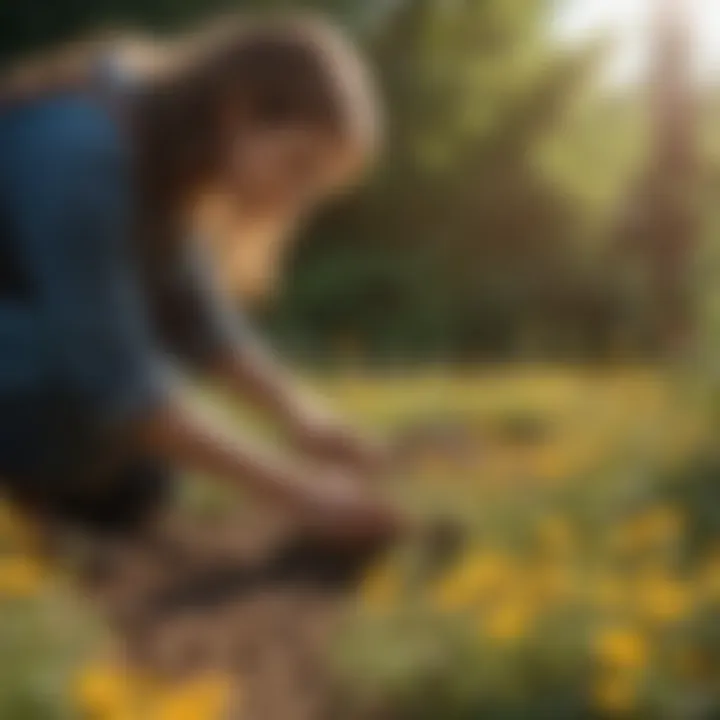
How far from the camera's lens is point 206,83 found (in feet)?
4.93

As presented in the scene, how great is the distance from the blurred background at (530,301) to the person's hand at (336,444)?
0.03 metres

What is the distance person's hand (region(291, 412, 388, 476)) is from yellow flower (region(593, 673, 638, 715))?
278mm

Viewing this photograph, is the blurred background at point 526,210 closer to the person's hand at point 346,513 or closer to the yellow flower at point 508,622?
the person's hand at point 346,513

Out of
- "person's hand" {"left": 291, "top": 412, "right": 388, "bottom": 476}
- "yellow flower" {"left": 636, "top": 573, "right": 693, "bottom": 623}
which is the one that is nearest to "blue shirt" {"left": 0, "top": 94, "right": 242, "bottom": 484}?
"person's hand" {"left": 291, "top": 412, "right": 388, "bottom": 476}

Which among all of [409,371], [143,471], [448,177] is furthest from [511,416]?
[143,471]

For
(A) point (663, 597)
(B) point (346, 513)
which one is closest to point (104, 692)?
(B) point (346, 513)

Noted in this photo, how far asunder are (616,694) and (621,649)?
0.04m

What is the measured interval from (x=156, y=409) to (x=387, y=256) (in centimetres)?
26

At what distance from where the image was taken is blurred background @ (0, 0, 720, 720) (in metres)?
1.52

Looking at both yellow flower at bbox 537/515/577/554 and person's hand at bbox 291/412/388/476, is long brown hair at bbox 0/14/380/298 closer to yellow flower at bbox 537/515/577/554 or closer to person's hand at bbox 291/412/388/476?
person's hand at bbox 291/412/388/476

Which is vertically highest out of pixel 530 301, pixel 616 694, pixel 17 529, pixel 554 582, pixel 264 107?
pixel 264 107

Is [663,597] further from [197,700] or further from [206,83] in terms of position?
Answer: [206,83]

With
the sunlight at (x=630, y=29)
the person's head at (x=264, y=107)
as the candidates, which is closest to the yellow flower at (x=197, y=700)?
the person's head at (x=264, y=107)

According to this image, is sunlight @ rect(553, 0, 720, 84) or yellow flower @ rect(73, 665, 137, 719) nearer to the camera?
yellow flower @ rect(73, 665, 137, 719)
